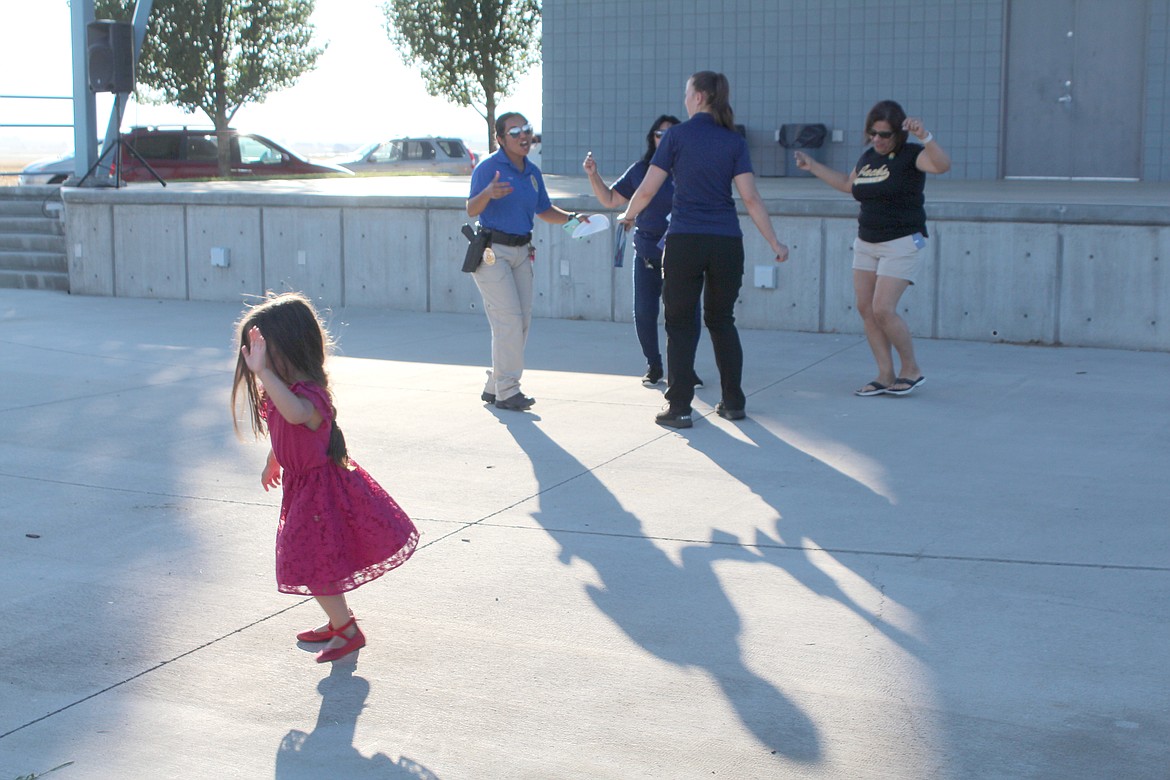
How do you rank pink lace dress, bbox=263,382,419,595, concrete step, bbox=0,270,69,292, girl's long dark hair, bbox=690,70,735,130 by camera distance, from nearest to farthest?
pink lace dress, bbox=263,382,419,595 → girl's long dark hair, bbox=690,70,735,130 → concrete step, bbox=0,270,69,292

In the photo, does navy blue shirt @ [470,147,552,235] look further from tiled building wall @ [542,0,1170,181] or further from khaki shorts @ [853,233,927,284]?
tiled building wall @ [542,0,1170,181]

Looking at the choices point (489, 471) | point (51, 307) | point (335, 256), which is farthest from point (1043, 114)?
Result: point (489, 471)

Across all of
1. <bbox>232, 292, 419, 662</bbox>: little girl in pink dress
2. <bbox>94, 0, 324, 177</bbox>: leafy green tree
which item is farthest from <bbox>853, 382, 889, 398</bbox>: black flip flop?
<bbox>94, 0, 324, 177</bbox>: leafy green tree

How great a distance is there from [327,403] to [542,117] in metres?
17.5

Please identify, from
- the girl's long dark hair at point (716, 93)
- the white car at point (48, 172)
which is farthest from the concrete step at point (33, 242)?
the girl's long dark hair at point (716, 93)

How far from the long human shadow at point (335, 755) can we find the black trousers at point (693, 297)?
389cm

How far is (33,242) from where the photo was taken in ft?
51.1

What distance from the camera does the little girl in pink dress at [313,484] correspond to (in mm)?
4082

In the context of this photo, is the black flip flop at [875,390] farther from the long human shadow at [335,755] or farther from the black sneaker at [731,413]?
the long human shadow at [335,755]

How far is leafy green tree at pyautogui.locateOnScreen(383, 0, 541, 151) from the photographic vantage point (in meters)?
31.4

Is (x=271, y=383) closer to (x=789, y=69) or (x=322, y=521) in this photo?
(x=322, y=521)

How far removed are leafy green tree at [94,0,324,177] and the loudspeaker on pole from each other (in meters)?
16.7

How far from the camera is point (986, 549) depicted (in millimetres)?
5242

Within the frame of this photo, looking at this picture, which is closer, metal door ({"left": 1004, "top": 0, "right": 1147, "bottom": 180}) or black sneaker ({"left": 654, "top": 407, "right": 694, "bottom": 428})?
black sneaker ({"left": 654, "top": 407, "right": 694, "bottom": 428})
